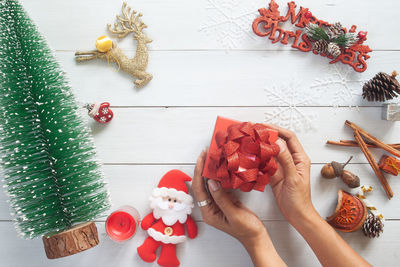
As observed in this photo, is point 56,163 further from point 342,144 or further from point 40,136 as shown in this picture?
point 342,144

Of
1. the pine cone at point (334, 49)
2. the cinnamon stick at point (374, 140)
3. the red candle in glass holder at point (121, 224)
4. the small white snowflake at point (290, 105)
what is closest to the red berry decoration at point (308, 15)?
the pine cone at point (334, 49)

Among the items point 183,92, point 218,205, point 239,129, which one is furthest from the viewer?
point 183,92

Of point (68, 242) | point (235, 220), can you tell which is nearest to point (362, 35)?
point (235, 220)

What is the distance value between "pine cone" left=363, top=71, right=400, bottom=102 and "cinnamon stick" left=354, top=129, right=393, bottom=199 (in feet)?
0.43

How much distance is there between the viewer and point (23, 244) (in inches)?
37.3

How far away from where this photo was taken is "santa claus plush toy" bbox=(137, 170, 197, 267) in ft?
2.93

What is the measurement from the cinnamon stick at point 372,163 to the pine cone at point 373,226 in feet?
0.38

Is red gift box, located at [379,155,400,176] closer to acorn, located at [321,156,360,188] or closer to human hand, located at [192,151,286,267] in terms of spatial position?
acorn, located at [321,156,360,188]

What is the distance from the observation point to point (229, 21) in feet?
3.12

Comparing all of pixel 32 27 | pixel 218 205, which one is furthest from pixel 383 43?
pixel 32 27

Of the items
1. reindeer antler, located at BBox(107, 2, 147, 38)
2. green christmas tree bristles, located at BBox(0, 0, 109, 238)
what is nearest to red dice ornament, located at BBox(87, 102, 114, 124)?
green christmas tree bristles, located at BBox(0, 0, 109, 238)

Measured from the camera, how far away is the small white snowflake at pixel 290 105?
3.14ft

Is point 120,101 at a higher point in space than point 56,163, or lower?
higher

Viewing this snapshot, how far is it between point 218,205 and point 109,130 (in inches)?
17.9
